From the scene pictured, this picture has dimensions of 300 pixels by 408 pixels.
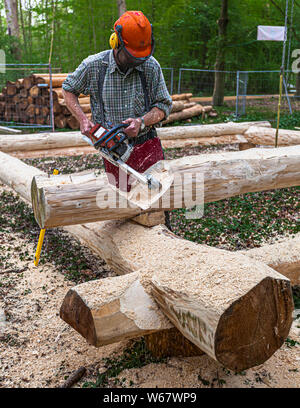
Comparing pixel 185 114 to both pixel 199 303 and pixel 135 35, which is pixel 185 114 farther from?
pixel 199 303

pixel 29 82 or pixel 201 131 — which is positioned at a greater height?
pixel 29 82

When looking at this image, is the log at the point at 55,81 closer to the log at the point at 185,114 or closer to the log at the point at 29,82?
the log at the point at 29,82

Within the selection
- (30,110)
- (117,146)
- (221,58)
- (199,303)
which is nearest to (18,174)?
(117,146)

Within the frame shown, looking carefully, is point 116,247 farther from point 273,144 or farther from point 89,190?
point 273,144

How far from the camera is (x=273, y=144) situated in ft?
21.3

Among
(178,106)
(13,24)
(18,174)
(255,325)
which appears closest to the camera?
(255,325)

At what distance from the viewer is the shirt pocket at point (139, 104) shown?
3436 millimetres

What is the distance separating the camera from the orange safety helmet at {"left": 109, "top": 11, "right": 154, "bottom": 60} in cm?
304

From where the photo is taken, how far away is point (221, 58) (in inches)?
589

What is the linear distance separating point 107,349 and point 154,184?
49.0 inches

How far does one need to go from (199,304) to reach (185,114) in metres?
9.91

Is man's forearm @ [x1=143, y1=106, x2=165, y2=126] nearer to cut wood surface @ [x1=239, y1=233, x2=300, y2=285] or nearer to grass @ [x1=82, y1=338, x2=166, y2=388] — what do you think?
cut wood surface @ [x1=239, y1=233, x2=300, y2=285]

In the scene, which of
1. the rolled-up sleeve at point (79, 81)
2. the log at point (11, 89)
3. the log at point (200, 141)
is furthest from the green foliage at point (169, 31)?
the rolled-up sleeve at point (79, 81)

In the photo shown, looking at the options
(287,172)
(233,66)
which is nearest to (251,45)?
(233,66)
